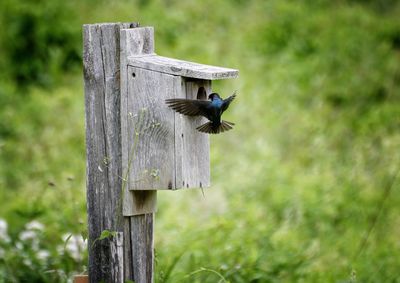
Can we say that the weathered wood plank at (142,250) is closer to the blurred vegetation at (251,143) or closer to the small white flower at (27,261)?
the blurred vegetation at (251,143)

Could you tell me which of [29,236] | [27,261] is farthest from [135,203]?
[29,236]

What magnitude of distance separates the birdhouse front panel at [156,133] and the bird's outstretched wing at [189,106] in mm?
43

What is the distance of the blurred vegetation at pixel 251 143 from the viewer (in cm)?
488

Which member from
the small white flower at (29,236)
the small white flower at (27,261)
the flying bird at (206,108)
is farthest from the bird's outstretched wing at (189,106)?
the small white flower at (29,236)

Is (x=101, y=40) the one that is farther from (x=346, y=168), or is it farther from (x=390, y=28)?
(x=390, y=28)

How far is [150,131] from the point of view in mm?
3404

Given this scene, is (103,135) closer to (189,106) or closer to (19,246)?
(189,106)

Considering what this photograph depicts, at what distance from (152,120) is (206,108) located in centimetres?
24

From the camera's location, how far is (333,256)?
5.43 metres

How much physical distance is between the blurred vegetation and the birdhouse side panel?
0.44m

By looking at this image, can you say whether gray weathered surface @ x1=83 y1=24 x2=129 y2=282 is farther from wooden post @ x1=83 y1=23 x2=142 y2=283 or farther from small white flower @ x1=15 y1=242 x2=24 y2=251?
small white flower @ x1=15 y1=242 x2=24 y2=251

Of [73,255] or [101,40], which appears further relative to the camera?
[73,255]

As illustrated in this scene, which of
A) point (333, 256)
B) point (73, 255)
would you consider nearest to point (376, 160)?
point (333, 256)

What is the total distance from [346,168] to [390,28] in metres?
4.21
